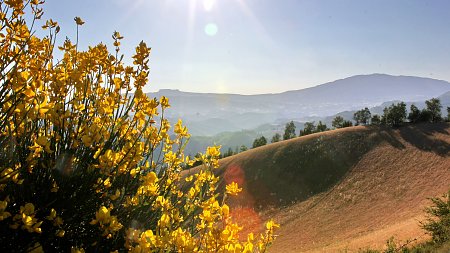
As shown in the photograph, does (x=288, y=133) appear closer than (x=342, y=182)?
No

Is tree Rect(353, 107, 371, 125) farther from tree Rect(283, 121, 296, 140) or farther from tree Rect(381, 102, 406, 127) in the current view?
tree Rect(283, 121, 296, 140)

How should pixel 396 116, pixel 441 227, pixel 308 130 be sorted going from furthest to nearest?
pixel 308 130 < pixel 396 116 < pixel 441 227

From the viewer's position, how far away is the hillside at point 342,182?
96.9 ft

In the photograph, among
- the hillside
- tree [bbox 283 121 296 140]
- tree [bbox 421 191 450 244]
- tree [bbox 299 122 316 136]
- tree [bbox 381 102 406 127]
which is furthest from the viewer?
tree [bbox 283 121 296 140]

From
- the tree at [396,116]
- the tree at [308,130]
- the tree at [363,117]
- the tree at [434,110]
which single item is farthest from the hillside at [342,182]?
the tree at [308,130]

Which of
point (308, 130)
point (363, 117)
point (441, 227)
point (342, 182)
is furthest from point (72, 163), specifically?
point (363, 117)

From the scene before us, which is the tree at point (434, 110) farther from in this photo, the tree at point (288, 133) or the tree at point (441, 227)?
the tree at point (441, 227)

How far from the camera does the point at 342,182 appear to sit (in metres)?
40.6

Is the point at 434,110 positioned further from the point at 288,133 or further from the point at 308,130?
the point at 288,133

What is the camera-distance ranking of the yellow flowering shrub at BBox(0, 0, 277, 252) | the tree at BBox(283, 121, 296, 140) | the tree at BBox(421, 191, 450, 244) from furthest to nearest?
the tree at BBox(283, 121, 296, 140), the tree at BBox(421, 191, 450, 244), the yellow flowering shrub at BBox(0, 0, 277, 252)

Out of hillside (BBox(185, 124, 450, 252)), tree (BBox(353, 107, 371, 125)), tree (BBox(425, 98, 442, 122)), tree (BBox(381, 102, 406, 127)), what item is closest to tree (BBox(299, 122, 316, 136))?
tree (BBox(353, 107, 371, 125))

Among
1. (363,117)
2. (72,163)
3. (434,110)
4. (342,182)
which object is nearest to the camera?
(72,163)

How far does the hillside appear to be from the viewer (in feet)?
96.9

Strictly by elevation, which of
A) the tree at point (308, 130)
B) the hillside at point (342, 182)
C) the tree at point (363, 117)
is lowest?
the hillside at point (342, 182)
